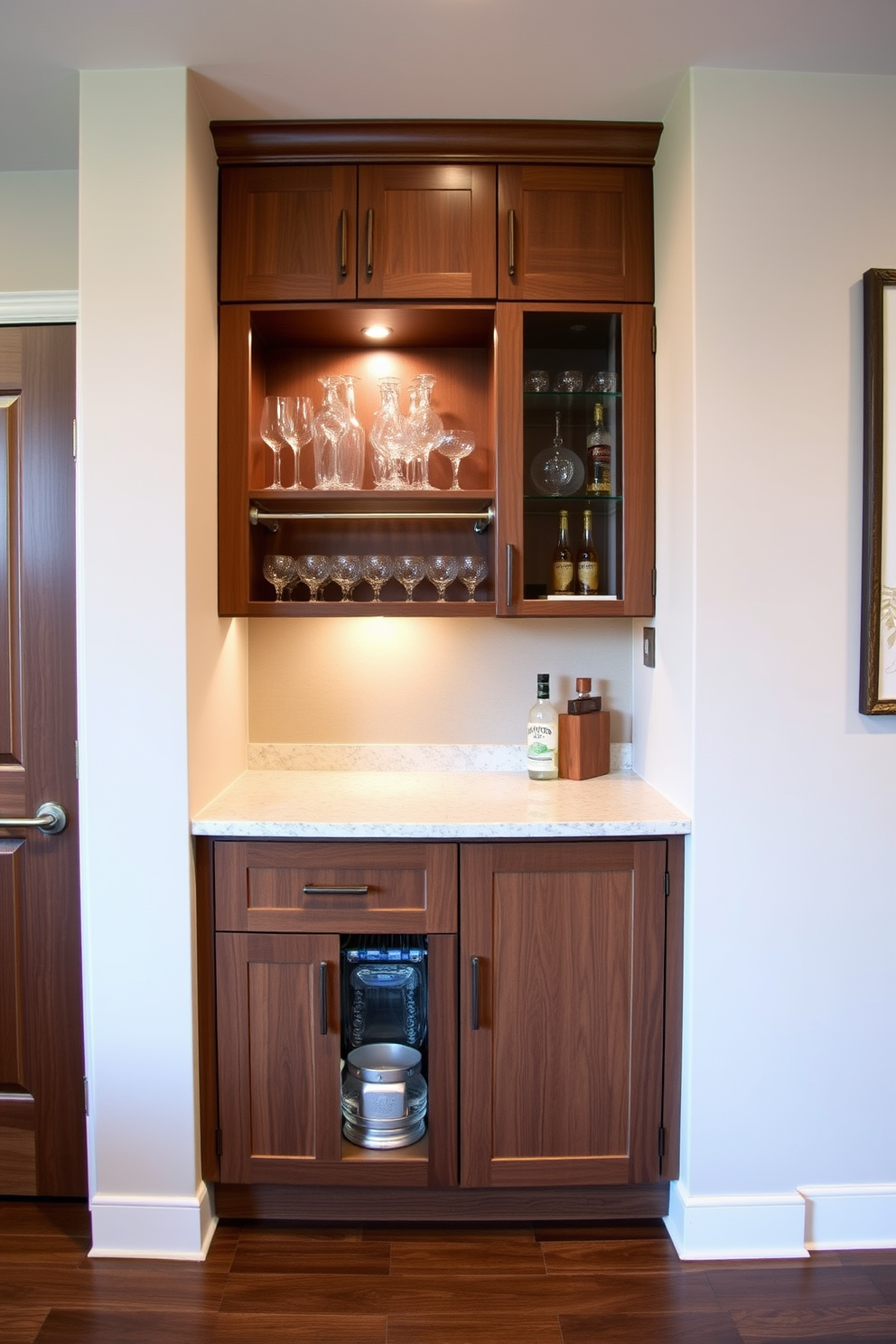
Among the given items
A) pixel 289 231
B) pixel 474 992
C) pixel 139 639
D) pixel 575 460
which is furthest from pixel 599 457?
pixel 474 992

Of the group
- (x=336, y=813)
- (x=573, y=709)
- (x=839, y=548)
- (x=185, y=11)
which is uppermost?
(x=185, y=11)

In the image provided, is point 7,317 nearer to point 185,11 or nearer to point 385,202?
point 185,11

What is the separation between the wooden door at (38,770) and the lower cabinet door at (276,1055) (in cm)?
49

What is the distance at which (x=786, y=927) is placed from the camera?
76.2 inches

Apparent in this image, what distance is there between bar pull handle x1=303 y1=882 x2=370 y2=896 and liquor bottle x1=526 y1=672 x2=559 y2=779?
25.5 inches

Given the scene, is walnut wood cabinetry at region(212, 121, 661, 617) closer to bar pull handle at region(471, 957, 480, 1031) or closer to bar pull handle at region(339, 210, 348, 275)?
bar pull handle at region(339, 210, 348, 275)

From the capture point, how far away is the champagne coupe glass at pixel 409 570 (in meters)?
2.30

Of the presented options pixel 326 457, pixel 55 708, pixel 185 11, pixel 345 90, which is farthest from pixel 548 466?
pixel 55 708

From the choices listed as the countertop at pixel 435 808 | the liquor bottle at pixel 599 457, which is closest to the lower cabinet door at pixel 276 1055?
the countertop at pixel 435 808

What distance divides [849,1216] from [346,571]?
1.95 meters

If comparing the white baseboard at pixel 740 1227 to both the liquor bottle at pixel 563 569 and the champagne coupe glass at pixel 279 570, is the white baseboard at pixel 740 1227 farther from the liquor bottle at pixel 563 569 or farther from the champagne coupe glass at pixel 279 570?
the champagne coupe glass at pixel 279 570

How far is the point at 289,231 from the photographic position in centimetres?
213

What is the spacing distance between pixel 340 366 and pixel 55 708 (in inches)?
47.8

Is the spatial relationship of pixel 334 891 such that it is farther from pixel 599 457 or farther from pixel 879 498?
pixel 879 498
